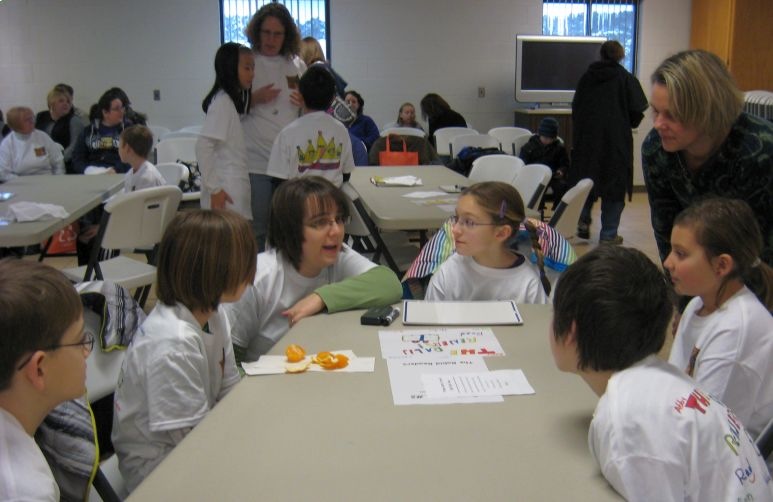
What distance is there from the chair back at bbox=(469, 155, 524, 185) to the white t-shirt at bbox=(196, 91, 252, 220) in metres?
1.70

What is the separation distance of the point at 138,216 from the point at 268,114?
86 cm

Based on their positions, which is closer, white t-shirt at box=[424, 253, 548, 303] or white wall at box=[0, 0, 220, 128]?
white t-shirt at box=[424, 253, 548, 303]

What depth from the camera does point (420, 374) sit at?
1541mm

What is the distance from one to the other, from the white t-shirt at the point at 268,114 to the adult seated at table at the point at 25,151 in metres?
2.80

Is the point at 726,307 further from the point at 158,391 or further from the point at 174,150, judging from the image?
the point at 174,150

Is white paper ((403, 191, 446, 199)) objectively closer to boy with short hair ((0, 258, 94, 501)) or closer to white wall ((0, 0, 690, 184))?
boy with short hair ((0, 258, 94, 501))

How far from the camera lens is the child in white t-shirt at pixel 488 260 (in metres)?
2.21

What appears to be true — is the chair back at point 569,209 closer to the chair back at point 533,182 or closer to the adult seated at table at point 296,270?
the chair back at point 533,182

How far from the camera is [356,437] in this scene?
1.26 metres

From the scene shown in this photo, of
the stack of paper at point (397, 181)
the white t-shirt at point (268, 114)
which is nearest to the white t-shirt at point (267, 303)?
the white t-shirt at point (268, 114)

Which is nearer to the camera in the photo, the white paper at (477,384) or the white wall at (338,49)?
the white paper at (477,384)

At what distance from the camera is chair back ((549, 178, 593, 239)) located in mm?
3421

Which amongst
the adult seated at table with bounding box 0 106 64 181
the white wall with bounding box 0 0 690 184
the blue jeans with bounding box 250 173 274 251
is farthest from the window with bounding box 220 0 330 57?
the blue jeans with bounding box 250 173 274 251

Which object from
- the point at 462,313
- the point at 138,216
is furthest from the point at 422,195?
the point at 462,313
